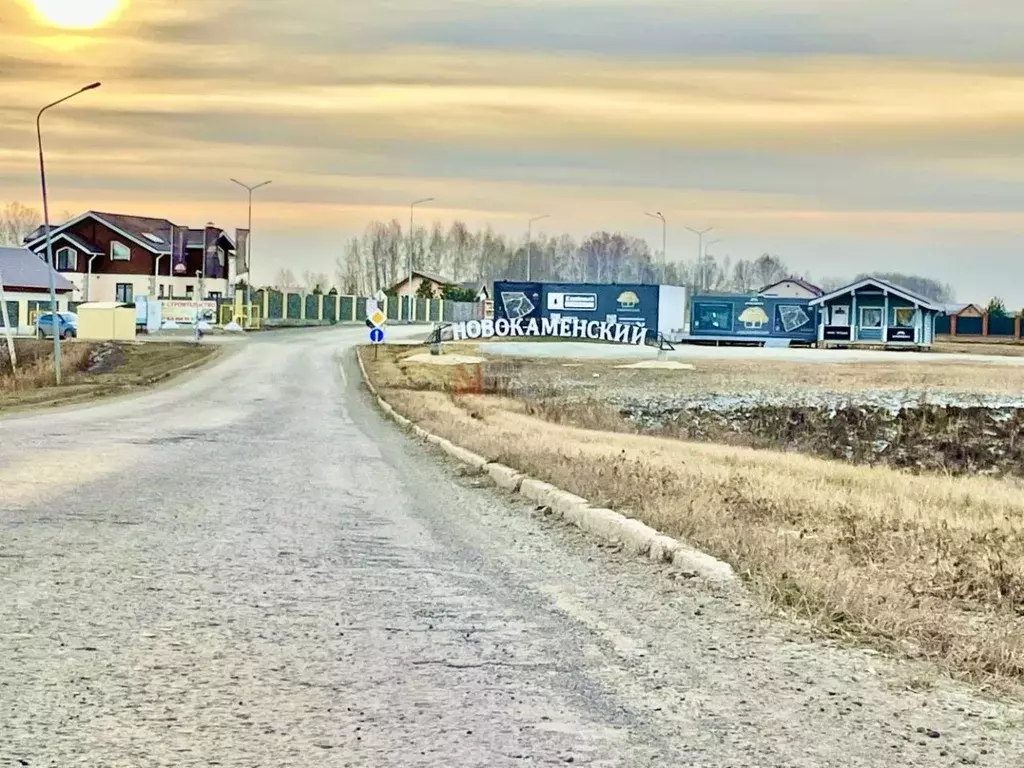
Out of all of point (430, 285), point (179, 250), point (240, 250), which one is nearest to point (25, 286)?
point (179, 250)

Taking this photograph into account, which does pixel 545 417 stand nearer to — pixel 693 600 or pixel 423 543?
pixel 423 543

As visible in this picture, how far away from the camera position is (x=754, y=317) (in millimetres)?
81938

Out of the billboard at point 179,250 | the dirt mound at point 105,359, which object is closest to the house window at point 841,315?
the dirt mound at point 105,359

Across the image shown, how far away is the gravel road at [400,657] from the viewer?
18.7 feet

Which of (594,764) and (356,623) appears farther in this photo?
(356,623)

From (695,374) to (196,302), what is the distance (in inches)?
1432

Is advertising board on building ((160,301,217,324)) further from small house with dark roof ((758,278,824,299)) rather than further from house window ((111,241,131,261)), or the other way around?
small house with dark roof ((758,278,824,299))

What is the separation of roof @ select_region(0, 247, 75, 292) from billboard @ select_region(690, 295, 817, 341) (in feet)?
136

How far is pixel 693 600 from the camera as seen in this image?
889cm

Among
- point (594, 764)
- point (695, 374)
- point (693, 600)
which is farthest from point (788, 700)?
point (695, 374)

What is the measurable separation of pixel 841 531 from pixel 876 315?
71.6 metres

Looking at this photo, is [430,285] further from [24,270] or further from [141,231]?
[24,270]

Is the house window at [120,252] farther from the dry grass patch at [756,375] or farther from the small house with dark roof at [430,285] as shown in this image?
the dry grass patch at [756,375]

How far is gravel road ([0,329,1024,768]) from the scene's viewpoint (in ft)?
18.7
